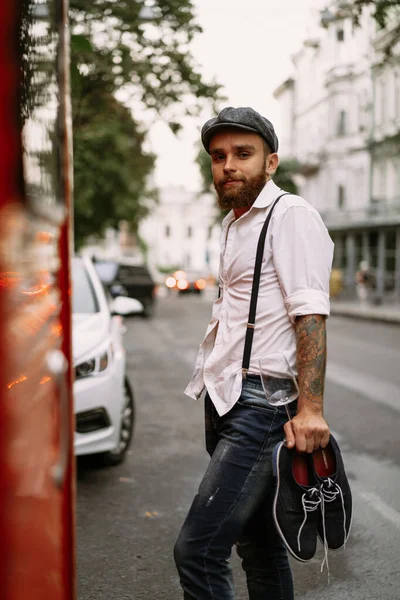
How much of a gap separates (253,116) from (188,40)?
8.78 m

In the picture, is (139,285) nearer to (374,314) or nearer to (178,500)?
(374,314)

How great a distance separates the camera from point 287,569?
9.08ft

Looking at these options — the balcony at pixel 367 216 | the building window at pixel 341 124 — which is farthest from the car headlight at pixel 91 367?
the building window at pixel 341 124

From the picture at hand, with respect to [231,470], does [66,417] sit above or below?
above

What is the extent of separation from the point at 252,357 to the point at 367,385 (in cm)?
818

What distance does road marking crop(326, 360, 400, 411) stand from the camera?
9273 mm

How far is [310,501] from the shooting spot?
240cm

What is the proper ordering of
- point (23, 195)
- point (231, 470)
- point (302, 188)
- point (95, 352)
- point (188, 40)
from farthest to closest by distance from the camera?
point (302, 188), point (188, 40), point (95, 352), point (231, 470), point (23, 195)

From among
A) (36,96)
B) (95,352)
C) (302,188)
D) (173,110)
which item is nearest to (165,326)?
(173,110)

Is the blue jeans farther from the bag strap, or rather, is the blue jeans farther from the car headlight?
the car headlight

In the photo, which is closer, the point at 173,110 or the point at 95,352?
the point at 95,352

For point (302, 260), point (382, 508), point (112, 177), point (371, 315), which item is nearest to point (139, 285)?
point (112, 177)

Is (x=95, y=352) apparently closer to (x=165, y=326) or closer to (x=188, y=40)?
(x=188, y=40)

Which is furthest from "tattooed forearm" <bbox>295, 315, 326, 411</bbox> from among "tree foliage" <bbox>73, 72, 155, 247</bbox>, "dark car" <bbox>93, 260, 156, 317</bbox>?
"dark car" <bbox>93, 260, 156, 317</bbox>
